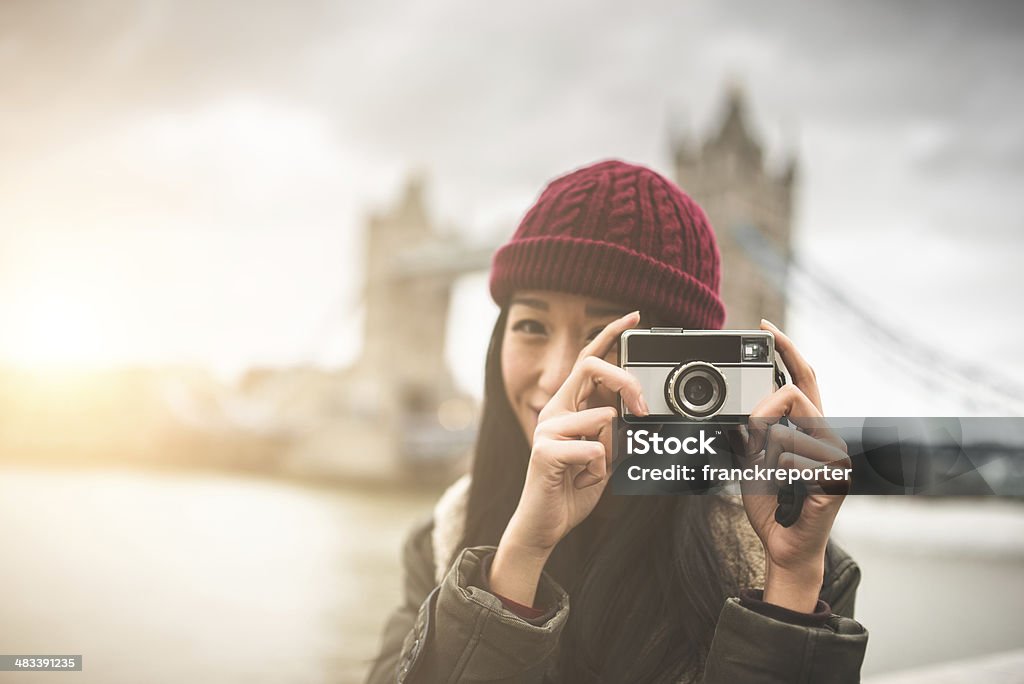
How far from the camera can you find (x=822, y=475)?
111cm

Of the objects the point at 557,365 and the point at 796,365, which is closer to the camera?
the point at 796,365

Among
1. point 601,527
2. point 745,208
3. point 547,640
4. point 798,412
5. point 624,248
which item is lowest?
point 547,640

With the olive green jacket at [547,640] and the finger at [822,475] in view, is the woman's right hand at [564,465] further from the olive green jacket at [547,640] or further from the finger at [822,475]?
the finger at [822,475]

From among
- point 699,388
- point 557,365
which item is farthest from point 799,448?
point 557,365

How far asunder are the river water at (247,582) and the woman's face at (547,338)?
761 millimetres

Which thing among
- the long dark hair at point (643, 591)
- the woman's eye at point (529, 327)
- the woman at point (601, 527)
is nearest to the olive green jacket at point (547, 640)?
the woman at point (601, 527)

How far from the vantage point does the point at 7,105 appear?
252cm

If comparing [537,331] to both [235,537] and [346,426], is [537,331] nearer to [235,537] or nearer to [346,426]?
[235,537]

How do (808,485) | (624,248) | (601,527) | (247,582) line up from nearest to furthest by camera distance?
(808,485)
(624,248)
(601,527)
(247,582)

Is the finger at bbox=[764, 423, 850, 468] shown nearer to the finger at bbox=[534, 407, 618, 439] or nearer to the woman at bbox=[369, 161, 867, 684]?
the woman at bbox=[369, 161, 867, 684]

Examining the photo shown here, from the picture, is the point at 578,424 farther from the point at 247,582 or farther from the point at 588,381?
the point at 247,582

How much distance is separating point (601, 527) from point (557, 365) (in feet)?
1.21

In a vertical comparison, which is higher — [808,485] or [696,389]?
[696,389]

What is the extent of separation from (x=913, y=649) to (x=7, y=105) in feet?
22.5
